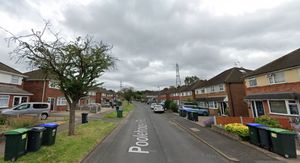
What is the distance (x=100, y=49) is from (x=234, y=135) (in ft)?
35.3

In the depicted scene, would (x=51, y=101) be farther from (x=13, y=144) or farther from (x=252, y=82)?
(x=252, y=82)

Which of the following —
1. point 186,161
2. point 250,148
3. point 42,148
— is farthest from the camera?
point 250,148

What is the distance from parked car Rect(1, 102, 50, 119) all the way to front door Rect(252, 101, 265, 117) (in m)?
24.5

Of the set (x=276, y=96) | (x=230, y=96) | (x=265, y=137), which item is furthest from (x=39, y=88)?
(x=276, y=96)

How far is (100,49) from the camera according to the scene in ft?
40.1

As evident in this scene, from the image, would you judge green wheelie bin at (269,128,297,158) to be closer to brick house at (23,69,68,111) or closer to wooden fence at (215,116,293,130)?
wooden fence at (215,116,293,130)

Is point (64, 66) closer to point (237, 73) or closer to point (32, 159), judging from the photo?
point (32, 159)

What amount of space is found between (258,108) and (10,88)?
30.9 m

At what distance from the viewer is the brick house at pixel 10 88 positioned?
20952 millimetres

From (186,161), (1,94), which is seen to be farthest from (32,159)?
(1,94)

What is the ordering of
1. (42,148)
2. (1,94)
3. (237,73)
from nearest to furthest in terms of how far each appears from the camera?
(42,148) → (1,94) → (237,73)

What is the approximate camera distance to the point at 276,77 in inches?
682

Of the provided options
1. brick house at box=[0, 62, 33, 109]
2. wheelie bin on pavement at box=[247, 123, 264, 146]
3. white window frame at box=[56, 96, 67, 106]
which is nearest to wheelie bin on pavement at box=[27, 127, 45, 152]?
wheelie bin on pavement at box=[247, 123, 264, 146]

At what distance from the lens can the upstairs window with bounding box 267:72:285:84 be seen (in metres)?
16.6
